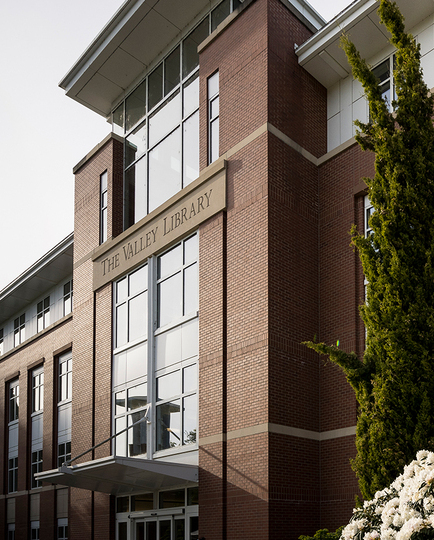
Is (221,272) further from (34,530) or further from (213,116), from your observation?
(34,530)

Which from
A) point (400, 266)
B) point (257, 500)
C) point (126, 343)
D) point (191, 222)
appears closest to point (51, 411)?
point (126, 343)

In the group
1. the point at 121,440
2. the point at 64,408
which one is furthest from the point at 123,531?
the point at 64,408

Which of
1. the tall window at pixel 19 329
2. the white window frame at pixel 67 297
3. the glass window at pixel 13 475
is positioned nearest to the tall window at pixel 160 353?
the white window frame at pixel 67 297

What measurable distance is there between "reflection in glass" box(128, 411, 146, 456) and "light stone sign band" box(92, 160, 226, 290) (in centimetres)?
451

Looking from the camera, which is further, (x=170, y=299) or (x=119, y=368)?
(x=119, y=368)

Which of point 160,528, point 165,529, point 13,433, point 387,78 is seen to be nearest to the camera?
point 387,78

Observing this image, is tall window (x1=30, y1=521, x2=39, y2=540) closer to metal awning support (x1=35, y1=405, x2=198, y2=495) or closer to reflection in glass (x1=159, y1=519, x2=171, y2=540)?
metal awning support (x1=35, y1=405, x2=198, y2=495)

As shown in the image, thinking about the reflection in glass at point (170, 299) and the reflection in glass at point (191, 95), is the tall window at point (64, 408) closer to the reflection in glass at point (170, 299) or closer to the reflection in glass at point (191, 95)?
the reflection in glass at point (170, 299)

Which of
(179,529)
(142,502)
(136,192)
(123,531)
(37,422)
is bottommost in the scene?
(123,531)

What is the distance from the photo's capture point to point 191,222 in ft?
61.7

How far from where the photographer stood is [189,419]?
17.7 meters

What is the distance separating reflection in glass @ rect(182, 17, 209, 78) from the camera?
20.8m

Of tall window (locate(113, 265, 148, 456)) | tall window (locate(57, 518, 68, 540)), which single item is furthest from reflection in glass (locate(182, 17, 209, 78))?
tall window (locate(57, 518, 68, 540))

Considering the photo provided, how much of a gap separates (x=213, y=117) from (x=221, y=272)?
4703 mm
